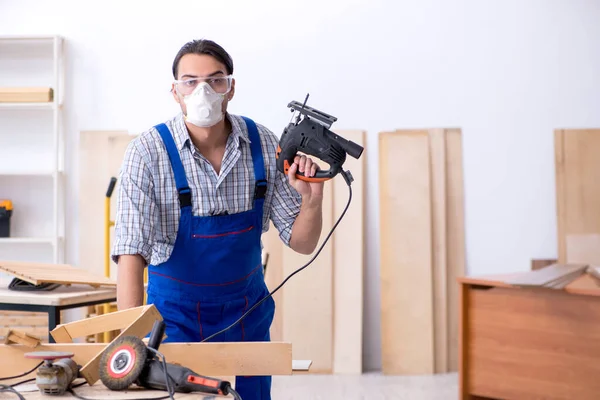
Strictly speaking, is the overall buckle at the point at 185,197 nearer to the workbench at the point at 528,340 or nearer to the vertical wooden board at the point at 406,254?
the workbench at the point at 528,340

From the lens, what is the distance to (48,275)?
10.7 ft

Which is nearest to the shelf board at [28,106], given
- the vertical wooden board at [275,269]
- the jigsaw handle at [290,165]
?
the vertical wooden board at [275,269]

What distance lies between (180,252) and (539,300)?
2.13 metres

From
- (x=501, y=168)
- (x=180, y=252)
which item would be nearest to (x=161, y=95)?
(x=501, y=168)

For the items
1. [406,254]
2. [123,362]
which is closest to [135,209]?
[123,362]

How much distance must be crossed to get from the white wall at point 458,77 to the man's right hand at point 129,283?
3433mm

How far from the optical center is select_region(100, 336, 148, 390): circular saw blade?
56.6 inches

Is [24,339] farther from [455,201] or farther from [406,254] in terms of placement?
[455,201]

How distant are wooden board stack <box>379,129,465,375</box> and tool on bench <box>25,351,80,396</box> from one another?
391cm

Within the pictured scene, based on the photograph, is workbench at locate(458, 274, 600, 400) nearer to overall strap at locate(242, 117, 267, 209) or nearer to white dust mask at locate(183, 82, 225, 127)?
overall strap at locate(242, 117, 267, 209)

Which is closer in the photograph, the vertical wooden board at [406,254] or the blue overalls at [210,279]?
the blue overalls at [210,279]

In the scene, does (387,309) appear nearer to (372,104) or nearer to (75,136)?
(372,104)

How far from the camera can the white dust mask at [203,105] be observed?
7.19 ft

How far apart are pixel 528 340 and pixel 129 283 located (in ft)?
7.76
